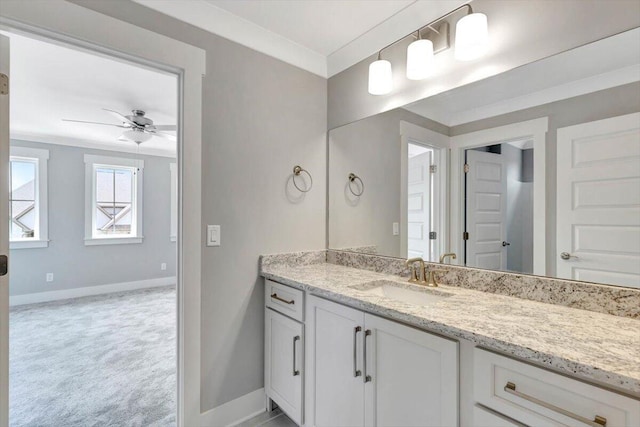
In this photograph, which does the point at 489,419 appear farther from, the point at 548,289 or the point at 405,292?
the point at 405,292

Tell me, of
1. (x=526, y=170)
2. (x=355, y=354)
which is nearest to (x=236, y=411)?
(x=355, y=354)

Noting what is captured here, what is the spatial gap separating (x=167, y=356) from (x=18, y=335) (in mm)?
1831

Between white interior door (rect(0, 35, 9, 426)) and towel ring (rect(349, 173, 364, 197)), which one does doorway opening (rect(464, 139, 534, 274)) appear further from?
white interior door (rect(0, 35, 9, 426))

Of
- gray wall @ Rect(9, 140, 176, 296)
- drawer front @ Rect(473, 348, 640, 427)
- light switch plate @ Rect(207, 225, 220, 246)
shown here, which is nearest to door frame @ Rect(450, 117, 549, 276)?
drawer front @ Rect(473, 348, 640, 427)

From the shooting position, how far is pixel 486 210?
4.99 feet

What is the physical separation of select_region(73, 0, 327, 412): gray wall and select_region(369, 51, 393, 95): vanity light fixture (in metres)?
0.52

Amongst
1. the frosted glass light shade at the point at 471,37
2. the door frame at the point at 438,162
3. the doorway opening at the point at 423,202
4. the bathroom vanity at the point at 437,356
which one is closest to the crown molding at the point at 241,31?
the door frame at the point at 438,162

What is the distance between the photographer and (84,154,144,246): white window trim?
4.73 metres

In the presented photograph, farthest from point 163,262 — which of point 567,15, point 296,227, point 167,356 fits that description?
point 567,15

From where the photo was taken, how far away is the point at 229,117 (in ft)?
5.83

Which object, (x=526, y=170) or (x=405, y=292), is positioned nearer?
(x=526, y=170)

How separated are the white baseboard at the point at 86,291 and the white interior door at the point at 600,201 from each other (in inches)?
225

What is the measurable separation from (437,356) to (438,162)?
1.07 m

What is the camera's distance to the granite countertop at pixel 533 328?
713mm
